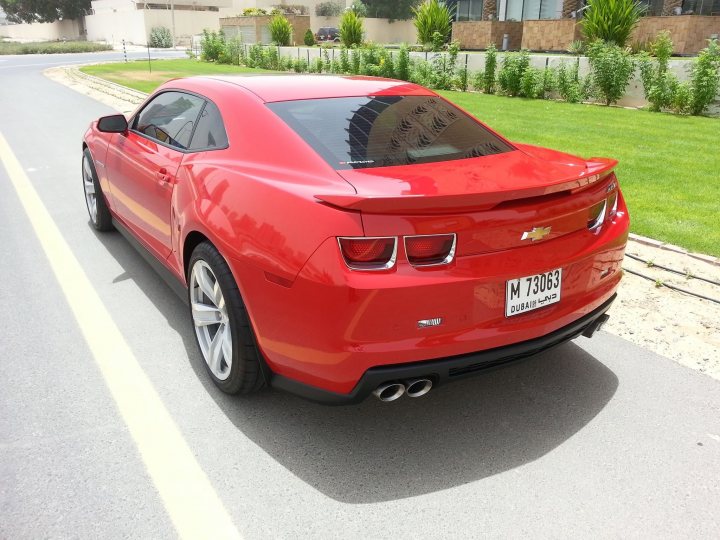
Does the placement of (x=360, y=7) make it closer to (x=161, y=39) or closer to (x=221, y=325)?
(x=161, y=39)

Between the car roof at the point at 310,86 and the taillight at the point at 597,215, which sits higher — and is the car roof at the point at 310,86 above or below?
above

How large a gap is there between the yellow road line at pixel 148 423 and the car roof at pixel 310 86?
Answer: 64.6 inches

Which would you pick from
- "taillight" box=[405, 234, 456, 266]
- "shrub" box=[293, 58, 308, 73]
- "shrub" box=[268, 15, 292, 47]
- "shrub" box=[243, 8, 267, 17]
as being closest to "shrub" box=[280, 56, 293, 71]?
"shrub" box=[293, 58, 308, 73]

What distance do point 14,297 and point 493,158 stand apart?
3420 millimetres

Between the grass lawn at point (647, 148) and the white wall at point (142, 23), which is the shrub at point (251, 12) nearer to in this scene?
the white wall at point (142, 23)

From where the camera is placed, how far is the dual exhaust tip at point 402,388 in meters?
2.62

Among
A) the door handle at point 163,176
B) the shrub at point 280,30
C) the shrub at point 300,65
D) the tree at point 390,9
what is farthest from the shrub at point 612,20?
the tree at point 390,9

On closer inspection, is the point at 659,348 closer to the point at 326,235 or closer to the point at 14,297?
the point at 326,235

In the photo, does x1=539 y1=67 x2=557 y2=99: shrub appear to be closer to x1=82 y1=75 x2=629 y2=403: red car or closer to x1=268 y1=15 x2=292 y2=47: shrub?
x1=82 y1=75 x2=629 y2=403: red car

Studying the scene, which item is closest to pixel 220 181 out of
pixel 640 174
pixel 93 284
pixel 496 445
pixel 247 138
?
pixel 247 138

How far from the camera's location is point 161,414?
3.16 metres

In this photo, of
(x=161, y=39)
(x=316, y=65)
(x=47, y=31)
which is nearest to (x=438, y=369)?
(x=316, y=65)

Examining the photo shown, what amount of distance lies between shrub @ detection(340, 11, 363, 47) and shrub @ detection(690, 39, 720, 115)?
70.6 ft

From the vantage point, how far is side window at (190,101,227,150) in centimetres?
350
